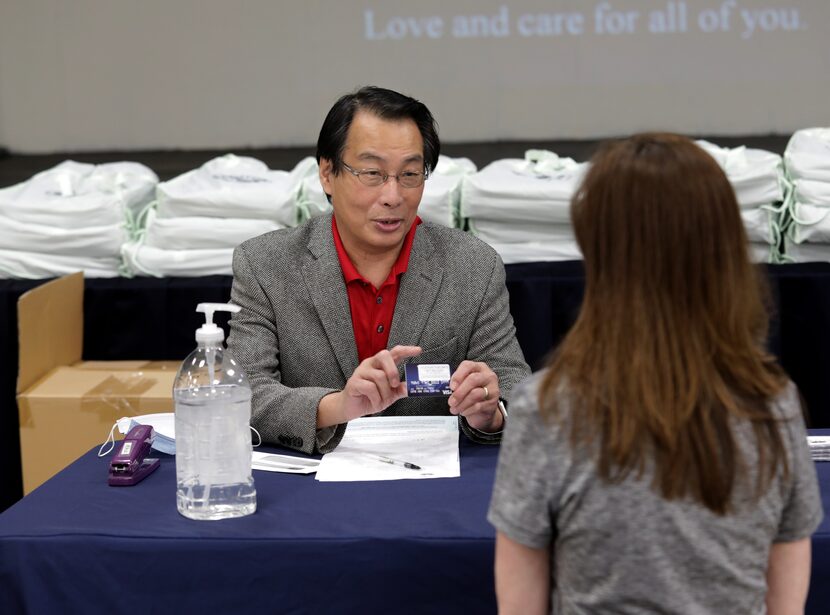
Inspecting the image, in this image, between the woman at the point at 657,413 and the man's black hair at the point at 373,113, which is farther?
the man's black hair at the point at 373,113

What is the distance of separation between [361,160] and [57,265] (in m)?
1.62

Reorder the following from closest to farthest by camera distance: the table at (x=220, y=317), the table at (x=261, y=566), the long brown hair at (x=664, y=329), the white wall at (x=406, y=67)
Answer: the long brown hair at (x=664, y=329)
the table at (x=261, y=566)
the table at (x=220, y=317)
the white wall at (x=406, y=67)

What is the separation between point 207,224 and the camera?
129 inches

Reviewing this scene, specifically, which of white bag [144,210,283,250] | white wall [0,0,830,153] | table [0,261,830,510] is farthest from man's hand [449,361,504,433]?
white wall [0,0,830,153]

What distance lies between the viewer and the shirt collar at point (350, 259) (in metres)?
2.08

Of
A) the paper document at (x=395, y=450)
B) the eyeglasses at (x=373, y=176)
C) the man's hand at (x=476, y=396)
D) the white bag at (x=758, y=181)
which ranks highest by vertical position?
the eyeglasses at (x=373, y=176)

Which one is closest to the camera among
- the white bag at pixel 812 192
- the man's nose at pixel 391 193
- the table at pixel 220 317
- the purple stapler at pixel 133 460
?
the purple stapler at pixel 133 460

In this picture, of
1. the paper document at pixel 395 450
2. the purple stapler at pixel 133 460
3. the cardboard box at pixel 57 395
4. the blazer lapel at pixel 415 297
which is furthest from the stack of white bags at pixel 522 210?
the purple stapler at pixel 133 460

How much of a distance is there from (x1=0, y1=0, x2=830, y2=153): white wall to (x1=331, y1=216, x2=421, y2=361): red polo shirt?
3.70 metres

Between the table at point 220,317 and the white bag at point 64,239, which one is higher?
the white bag at point 64,239

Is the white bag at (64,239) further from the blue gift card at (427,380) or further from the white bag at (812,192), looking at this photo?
the white bag at (812,192)

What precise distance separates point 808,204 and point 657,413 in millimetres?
2406

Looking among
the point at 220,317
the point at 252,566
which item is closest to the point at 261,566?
the point at 252,566

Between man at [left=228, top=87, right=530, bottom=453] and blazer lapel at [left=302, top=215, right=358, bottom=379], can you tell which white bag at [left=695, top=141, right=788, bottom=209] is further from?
blazer lapel at [left=302, top=215, right=358, bottom=379]
